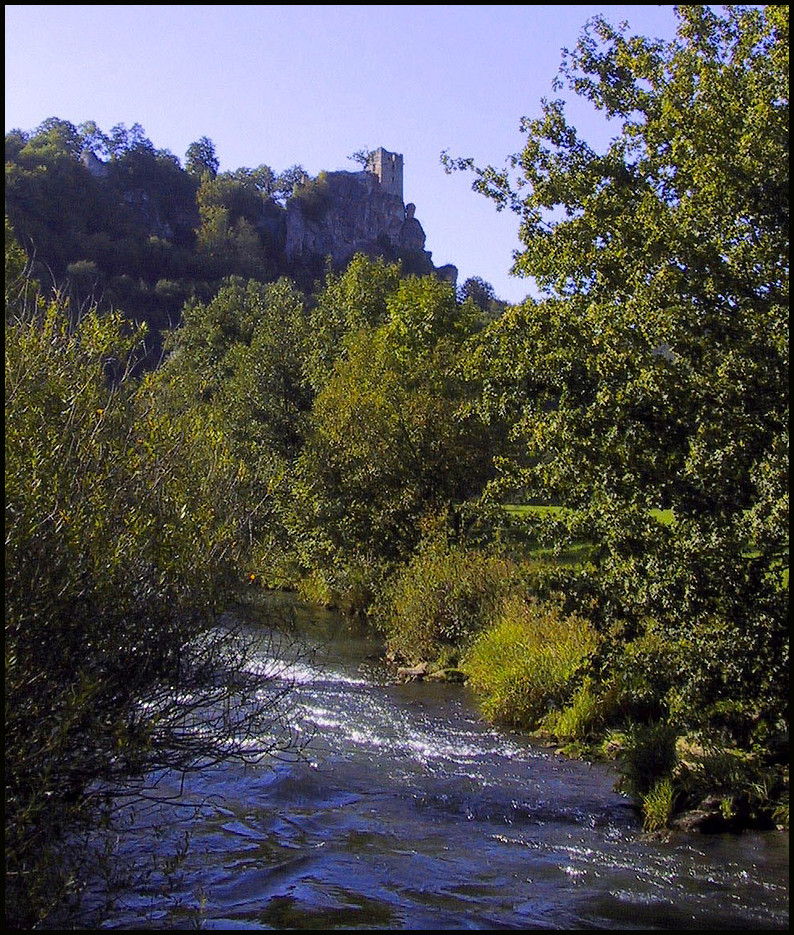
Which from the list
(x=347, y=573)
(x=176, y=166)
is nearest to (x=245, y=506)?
(x=347, y=573)

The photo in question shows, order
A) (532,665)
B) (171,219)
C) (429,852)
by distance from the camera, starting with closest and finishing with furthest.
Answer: (429,852) → (532,665) → (171,219)

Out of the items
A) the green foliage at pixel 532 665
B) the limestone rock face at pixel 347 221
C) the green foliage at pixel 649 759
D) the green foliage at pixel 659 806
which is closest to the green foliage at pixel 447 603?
the green foliage at pixel 532 665

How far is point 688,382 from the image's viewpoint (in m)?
10.8

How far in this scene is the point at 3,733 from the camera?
22.1ft

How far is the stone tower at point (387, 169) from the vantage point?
147250mm

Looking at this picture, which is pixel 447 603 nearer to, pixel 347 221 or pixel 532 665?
pixel 532 665

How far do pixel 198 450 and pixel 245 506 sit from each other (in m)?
0.90

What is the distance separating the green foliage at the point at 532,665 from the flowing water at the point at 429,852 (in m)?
0.78

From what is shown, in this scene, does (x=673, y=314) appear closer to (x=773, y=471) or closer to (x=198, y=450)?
(x=773, y=471)

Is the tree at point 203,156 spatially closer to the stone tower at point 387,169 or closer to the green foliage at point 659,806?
the stone tower at point 387,169

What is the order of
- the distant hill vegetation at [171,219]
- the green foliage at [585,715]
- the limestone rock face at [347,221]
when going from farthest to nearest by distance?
the limestone rock face at [347,221] → the distant hill vegetation at [171,219] → the green foliage at [585,715]

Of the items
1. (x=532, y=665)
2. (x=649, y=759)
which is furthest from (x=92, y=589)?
(x=532, y=665)

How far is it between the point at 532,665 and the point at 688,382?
664 centimetres

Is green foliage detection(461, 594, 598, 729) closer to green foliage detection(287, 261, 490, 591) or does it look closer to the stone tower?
green foliage detection(287, 261, 490, 591)
